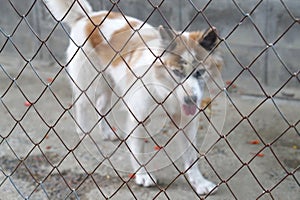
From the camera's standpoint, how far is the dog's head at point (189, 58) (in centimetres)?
286

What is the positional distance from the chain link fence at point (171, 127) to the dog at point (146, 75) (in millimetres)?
66

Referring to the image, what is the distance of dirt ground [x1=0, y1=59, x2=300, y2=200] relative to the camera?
3131mm

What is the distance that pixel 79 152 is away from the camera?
12.2 ft

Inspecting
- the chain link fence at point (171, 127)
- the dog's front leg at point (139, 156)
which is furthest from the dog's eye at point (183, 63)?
the dog's front leg at point (139, 156)

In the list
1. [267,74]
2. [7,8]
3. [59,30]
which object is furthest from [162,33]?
[7,8]

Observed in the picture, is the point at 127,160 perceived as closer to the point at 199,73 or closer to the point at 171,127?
the point at 171,127

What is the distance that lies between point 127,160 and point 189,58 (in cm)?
100

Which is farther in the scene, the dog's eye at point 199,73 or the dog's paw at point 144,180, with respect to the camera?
the dog's paw at point 144,180

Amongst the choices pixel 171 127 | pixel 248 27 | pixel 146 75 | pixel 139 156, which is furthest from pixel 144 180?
pixel 248 27

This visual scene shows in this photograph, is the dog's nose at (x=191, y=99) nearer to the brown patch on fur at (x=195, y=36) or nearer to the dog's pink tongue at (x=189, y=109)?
the dog's pink tongue at (x=189, y=109)

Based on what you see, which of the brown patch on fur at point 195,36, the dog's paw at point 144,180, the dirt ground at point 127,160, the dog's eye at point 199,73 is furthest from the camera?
the dog's paw at point 144,180

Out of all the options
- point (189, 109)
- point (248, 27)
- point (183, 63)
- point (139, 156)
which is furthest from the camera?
point (248, 27)

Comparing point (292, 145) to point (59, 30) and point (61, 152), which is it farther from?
point (59, 30)

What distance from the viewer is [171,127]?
4.08 metres
